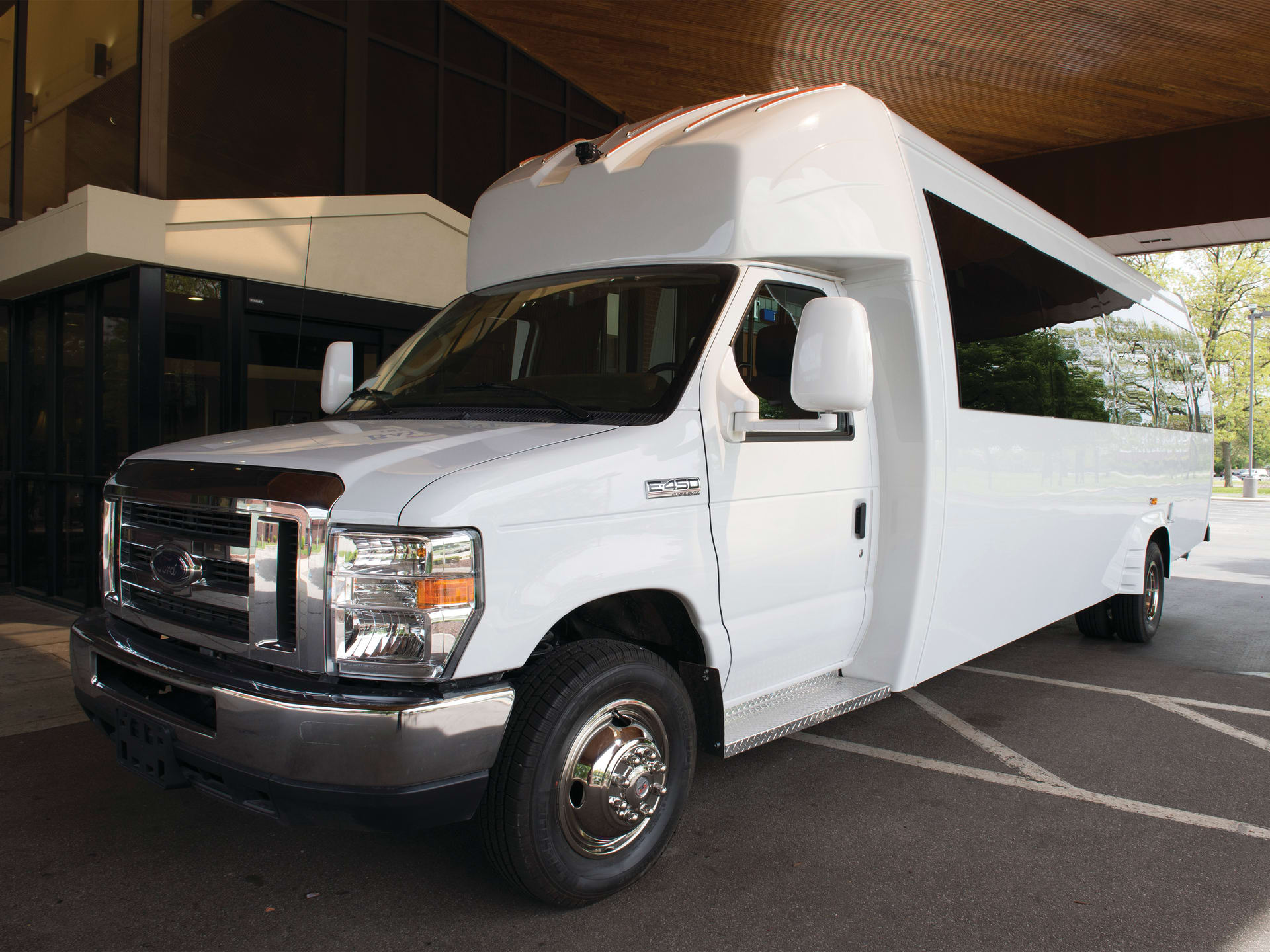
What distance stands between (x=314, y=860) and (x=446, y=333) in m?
2.36

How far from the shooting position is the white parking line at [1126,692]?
591 cm

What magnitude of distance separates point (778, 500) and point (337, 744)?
1964 millimetres

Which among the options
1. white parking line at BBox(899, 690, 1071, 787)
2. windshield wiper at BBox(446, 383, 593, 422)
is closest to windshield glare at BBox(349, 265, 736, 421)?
windshield wiper at BBox(446, 383, 593, 422)

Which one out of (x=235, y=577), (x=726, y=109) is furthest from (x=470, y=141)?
(x=235, y=577)

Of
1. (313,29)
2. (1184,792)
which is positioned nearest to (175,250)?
(313,29)

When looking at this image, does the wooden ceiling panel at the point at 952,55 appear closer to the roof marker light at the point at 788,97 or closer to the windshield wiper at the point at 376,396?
the roof marker light at the point at 788,97

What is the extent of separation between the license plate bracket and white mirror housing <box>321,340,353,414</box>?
1986 millimetres

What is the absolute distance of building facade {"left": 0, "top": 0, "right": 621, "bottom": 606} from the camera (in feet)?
26.1

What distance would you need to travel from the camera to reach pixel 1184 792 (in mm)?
4461

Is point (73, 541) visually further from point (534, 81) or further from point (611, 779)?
point (534, 81)

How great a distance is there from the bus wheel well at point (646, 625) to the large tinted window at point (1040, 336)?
6.59ft

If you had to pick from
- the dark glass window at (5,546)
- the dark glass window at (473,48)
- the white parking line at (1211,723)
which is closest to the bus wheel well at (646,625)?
the white parking line at (1211,723)

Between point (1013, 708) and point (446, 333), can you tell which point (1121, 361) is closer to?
point (1013, 708)

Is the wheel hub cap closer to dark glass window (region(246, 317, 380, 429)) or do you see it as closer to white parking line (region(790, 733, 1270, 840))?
white parking line (region(790, 733, 1270, 840))
